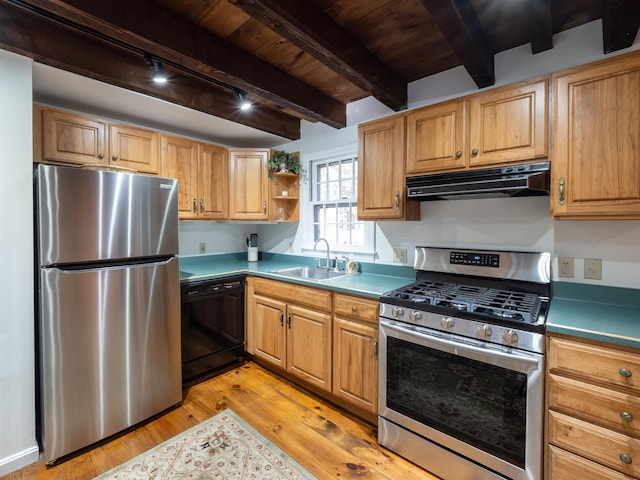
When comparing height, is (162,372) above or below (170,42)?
below

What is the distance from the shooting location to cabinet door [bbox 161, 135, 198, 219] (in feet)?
8.92

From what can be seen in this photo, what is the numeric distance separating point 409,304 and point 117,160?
8.06ft

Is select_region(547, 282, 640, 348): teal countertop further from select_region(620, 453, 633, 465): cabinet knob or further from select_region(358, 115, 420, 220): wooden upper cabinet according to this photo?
select_region(358, 115, 420, 220): wooden upper cabinet

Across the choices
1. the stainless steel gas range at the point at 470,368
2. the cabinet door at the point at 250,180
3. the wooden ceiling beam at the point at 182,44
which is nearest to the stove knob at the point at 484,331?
the stainless steel gas range at the point at 470,368

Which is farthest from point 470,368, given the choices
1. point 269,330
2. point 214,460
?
point 269,330

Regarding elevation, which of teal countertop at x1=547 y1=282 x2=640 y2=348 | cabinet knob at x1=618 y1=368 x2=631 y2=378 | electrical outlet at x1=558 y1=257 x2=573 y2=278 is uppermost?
electrical outlet at x1=558 y1=257 x2=573 y2=278

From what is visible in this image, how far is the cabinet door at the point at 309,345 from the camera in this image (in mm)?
2273

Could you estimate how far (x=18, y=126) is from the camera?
1.70 m

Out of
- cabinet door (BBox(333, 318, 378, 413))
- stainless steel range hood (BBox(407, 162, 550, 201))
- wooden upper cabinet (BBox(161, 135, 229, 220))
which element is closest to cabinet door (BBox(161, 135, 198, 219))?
wooden upper cabinet (BBox(161, 135, 229, 220))

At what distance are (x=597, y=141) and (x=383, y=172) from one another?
1.17 metres

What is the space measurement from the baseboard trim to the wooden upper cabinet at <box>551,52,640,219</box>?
10.5 ft

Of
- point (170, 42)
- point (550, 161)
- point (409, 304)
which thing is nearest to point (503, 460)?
point (409, 304)

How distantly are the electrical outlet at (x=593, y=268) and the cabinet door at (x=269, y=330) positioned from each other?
2034mm

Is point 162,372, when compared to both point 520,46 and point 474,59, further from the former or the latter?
point 520,46
